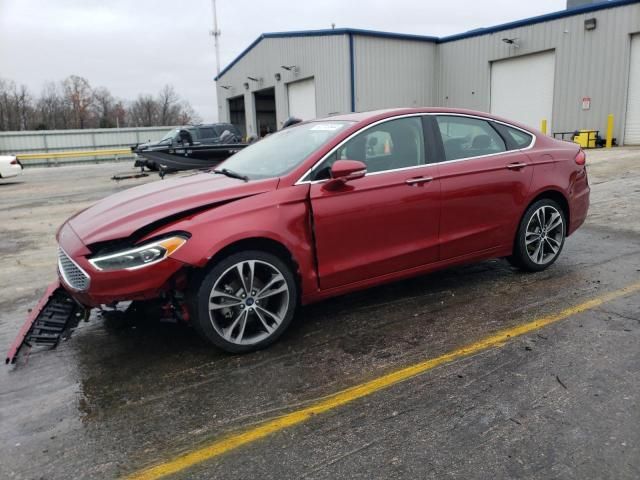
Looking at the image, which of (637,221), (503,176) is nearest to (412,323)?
(503,176)

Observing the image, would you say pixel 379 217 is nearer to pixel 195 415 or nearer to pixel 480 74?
pixel 195 415

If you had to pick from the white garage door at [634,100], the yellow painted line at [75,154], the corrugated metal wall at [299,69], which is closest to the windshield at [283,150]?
the corrugated metal wall at [299,69]

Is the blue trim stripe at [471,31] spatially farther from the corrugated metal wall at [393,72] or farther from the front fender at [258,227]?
the front fender at [258,227]

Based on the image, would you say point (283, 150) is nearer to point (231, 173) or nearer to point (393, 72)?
point (231, 173)

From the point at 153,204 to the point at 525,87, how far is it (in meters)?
22.5

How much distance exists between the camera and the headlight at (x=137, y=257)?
338 centimetres

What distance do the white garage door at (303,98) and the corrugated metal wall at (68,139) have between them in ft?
52.3

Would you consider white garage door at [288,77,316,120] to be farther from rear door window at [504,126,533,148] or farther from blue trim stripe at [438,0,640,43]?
rear door window at [504,126,533,148]

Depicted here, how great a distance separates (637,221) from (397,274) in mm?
4838

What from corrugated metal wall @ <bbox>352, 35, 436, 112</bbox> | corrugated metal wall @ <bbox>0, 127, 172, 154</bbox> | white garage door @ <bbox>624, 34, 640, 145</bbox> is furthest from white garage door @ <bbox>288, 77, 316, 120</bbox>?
corrugated metal wall @ <bbox>0, 127, 172, 154</bbox>

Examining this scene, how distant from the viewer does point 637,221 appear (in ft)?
24.1

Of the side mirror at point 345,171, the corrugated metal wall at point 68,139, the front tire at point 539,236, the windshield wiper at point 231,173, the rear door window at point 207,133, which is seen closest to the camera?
the side mirror at point 345,171

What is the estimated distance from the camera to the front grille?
11.3 feet

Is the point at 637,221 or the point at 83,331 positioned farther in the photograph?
the point at 637,221
